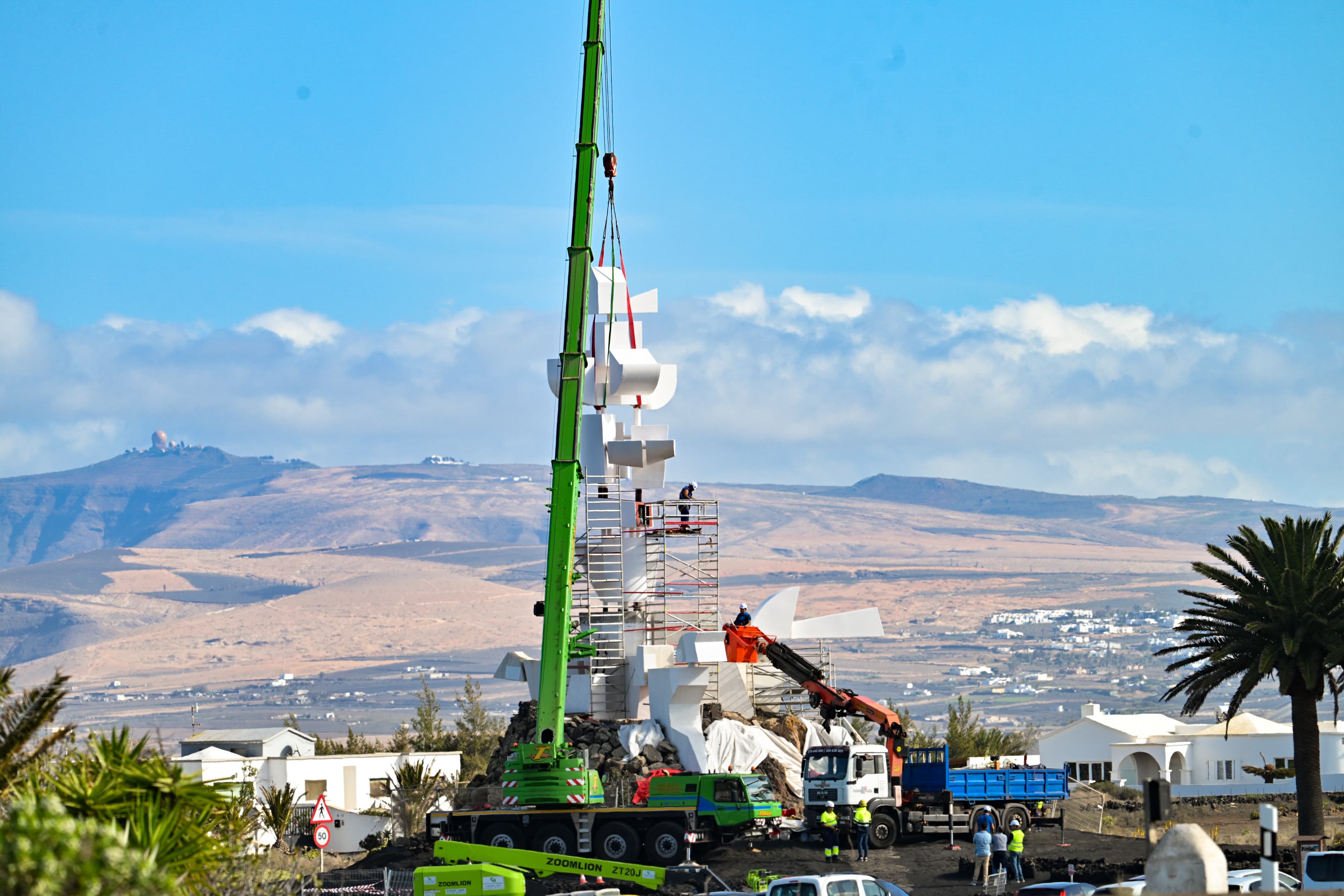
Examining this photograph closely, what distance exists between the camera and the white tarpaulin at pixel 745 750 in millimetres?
44469

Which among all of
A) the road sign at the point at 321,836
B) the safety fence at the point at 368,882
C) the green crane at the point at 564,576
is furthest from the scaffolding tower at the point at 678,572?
the road sign at the point at 321,836

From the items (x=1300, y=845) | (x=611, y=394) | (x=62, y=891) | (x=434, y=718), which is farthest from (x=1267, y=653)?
(x=434, y=718)

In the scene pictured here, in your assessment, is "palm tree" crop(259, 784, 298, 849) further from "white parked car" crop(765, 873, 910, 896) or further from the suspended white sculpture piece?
"white parked car" crop(765, 873, 910, 896)

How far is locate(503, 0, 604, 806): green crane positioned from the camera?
36344 mm

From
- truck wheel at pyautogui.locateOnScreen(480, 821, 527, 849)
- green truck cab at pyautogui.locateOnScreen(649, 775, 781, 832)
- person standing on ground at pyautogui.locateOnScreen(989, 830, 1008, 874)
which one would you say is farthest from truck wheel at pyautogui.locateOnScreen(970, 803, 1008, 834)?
truck wheel at pyautogui.locateOnScreen(480, 821, 527, 849)

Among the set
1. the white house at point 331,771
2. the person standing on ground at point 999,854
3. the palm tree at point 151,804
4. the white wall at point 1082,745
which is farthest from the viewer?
the white wall at point 1082,745

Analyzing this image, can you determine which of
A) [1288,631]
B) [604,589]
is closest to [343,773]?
[604,589]

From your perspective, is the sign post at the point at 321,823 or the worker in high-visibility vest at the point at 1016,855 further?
the worker in high-visibility vest at the point at 1016,855

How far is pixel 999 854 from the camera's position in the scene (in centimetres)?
3186

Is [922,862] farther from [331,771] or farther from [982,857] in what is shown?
[331,771]

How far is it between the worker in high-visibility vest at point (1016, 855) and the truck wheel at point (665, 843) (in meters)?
6.90

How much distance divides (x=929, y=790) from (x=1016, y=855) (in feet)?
18.9

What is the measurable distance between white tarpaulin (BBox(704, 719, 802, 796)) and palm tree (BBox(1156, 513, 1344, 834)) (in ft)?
36.8

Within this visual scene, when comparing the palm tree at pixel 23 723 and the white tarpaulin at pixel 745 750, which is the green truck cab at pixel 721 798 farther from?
the palm tree at pixel 23 723
